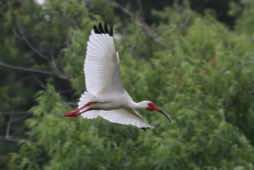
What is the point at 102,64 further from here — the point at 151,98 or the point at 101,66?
the point at 151,98

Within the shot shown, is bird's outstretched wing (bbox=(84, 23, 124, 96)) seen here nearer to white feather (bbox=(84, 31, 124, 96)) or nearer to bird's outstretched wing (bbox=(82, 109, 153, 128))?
white feather (bbox=(84, 31, 124, 96))

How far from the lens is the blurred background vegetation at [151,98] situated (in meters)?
14.5

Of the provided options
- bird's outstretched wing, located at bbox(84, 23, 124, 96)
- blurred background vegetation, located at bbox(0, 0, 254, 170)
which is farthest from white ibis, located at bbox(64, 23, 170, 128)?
blurred background vegetation, located at bbox(0, 0, 254, 170)

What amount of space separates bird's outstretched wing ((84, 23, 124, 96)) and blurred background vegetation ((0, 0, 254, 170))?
3.98 feet

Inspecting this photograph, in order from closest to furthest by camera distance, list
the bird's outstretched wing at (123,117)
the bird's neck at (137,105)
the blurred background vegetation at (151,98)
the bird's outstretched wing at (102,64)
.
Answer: the bird's outstretched wing at (102,64) < the bird's neck at (137,105) < the bird's outstretched wing at (123,117) < the blurred background vegetation at (151,98)

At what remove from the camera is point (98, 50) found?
1307 centimetres

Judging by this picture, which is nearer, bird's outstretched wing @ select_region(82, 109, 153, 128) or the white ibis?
the white ibis

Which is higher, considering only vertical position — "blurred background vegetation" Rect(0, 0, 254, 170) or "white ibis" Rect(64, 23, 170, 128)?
"white ibis" Rect(64, 23, 170, 128)

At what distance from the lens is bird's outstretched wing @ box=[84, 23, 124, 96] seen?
511 inches

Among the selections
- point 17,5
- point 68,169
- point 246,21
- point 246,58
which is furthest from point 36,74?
point 68,169

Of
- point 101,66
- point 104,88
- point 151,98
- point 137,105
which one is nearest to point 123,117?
point 137,105

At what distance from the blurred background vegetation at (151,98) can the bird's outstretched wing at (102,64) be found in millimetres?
1213

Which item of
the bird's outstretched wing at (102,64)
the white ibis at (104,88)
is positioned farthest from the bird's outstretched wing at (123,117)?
the bird's outstretched wing at (102,64)

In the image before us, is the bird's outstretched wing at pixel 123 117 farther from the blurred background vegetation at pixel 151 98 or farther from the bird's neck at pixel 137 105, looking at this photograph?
the blurred background vegetation at pixel 151 98
